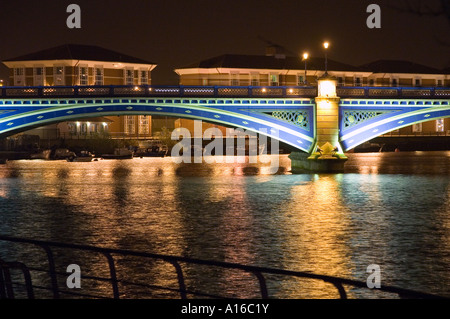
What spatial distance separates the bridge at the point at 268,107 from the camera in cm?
5500

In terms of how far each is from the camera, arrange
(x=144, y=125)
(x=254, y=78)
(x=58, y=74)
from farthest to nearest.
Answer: (x=254, y=78) → (x=144, y=125) → (x=58, y=74)

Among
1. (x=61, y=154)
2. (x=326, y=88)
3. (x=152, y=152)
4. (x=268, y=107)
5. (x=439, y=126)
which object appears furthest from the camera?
(x=439, y=126)

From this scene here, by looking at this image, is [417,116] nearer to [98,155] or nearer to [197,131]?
[98,155]

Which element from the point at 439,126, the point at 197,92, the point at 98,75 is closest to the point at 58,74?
the point at 98,75

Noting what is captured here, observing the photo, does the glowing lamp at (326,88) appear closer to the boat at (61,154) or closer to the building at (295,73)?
the boat at (61,154)

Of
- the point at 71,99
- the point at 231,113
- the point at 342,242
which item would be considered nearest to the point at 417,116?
the point at 231,113

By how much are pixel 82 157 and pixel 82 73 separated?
2168 centimetres

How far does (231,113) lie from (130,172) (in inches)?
430

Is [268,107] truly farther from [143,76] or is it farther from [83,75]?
[143,76]

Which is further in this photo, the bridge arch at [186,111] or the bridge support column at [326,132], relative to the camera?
the bridge support column at [326,132]

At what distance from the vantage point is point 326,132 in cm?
5700

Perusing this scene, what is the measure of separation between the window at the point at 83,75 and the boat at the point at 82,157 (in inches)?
741

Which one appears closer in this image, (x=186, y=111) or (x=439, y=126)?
(x=186, y=111)

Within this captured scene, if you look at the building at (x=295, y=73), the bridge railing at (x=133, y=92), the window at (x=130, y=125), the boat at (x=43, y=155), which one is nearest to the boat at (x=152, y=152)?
the window at (x=130, y=125)
